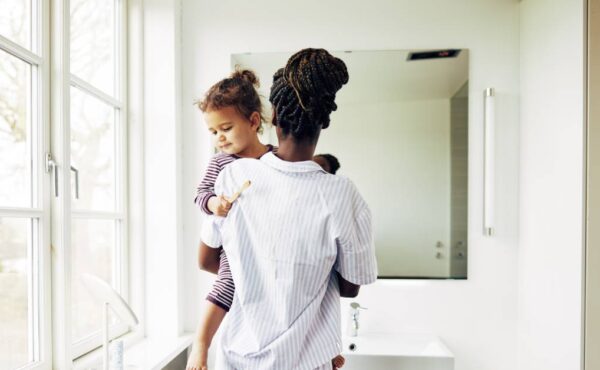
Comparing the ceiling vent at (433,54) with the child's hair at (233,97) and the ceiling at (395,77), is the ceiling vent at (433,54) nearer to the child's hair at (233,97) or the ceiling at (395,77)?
the ceiling at (395,77)

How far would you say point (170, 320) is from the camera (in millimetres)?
2439

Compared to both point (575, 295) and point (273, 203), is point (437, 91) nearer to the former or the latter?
point (575, 295)

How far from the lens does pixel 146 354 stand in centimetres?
218

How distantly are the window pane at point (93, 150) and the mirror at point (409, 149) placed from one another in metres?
0.66

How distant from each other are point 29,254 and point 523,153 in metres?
1.86

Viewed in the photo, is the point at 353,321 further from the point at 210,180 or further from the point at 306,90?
the point at 306,90

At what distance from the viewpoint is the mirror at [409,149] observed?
244cm

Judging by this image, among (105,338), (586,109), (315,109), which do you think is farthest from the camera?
(586,109)

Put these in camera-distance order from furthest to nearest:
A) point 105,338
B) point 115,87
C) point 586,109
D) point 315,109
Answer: point 115,87, point 586,109, point 105,338, point 315,109

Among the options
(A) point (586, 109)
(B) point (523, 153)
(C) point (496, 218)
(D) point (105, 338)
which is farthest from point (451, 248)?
(D) point (105, 338)

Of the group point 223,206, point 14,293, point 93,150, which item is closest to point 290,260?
point 223,206

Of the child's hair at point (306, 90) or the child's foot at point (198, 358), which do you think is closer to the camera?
the child's hair at point (306, 90)

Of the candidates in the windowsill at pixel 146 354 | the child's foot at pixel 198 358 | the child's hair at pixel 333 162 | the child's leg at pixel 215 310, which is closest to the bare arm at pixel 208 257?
the child's leg at pixel 215 310

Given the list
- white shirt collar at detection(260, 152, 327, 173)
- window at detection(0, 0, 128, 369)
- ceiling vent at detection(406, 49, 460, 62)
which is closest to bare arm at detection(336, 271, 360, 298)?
white shirt collar at detection(260, 152, 327, 173)
